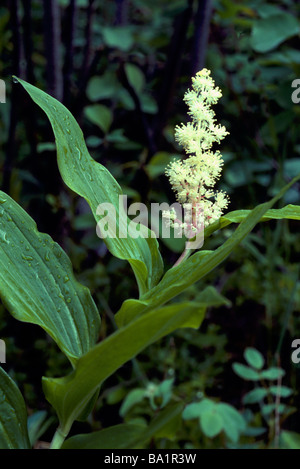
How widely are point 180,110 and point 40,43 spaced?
0.79 meters

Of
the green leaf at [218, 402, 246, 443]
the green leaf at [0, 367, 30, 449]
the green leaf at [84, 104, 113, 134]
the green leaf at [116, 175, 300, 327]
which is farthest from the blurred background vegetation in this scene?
the green leaf at [116, 175, 300, 327]

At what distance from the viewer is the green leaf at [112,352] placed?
32 centimetres

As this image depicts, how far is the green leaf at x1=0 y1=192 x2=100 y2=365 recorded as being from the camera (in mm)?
457

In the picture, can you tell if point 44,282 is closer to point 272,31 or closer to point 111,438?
point 111,438

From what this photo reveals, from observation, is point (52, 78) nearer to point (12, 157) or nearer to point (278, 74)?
point (12, 157)

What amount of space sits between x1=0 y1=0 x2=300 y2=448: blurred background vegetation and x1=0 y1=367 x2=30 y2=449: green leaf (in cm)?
44

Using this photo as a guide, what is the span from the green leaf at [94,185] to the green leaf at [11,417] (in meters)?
0.18

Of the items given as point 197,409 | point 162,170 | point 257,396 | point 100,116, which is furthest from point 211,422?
point 100,116

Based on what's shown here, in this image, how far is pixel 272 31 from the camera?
133cm

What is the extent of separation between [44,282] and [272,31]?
1.18m

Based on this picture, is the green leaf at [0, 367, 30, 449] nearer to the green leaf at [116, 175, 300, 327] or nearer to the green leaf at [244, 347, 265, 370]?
the green leaf at [116, 175, 300, 327]

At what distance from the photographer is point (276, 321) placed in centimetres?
150

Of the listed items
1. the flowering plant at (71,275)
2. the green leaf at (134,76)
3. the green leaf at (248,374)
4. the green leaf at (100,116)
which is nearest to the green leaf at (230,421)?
the green leaf at (248,374)
